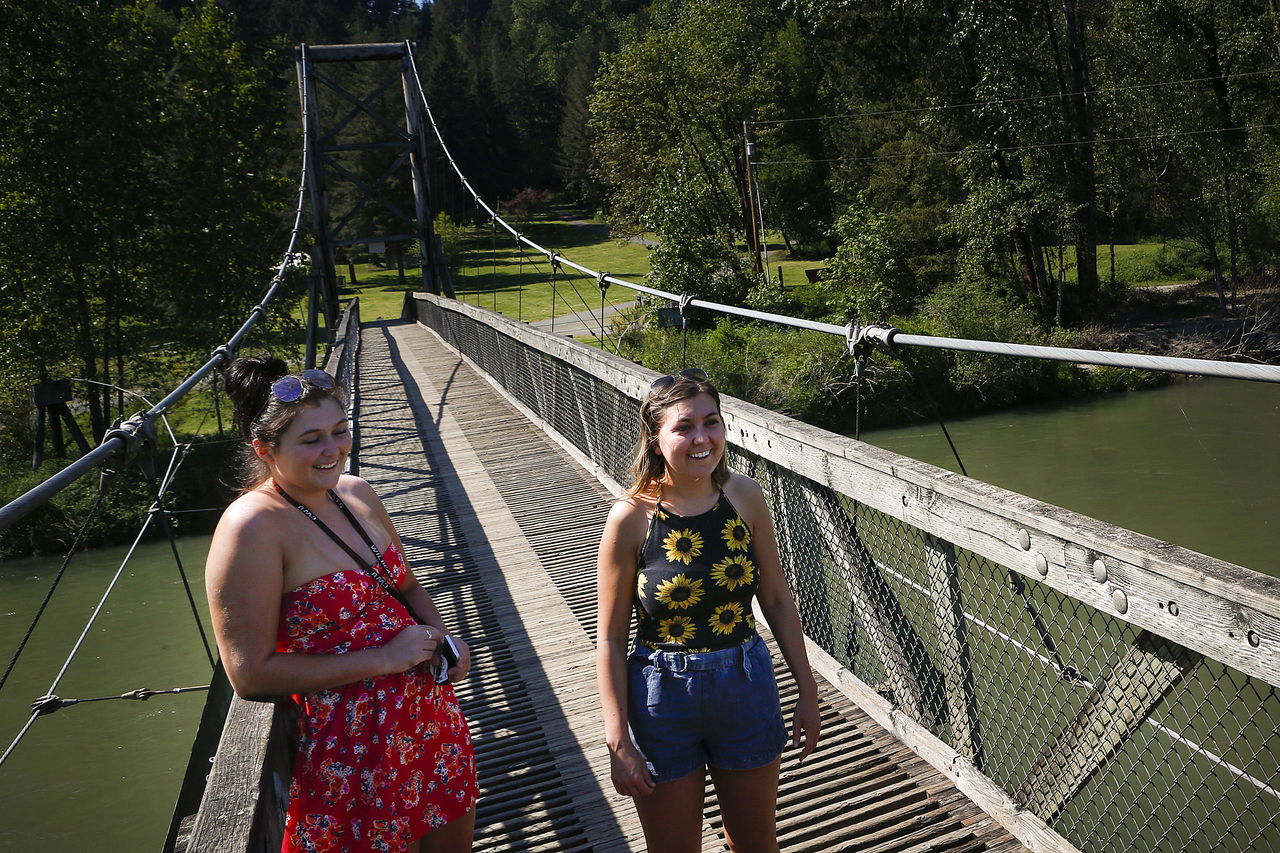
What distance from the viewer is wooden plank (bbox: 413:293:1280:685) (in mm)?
1442

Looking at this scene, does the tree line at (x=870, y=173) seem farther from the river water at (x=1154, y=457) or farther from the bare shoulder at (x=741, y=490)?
the bare shoulder at (x=741, y=490)

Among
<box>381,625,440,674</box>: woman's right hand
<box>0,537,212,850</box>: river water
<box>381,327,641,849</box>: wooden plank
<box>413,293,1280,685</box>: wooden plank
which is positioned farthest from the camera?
<box>0,537,212,850</box>: river water

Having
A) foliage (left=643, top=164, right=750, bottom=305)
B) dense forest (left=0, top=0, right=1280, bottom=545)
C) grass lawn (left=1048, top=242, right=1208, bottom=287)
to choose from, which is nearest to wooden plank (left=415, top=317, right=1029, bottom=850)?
dense forest (left=0, top=0, right=1280, bottom=545)

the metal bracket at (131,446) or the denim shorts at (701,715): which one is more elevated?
the metal bracket at (131,446)

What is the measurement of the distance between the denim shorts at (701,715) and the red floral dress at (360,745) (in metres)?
0.32

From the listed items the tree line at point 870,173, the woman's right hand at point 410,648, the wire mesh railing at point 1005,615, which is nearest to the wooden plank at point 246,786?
the woman's right hand at point 410,648

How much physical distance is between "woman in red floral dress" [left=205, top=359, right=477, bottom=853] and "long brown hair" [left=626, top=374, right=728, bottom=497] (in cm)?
42

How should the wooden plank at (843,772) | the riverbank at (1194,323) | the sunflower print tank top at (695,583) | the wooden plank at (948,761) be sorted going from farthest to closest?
the riverbank at (1194,323) < the wooden plank at (843,772) < the wooden plank at (948,761) < the sunflower print tank top at (695,583)

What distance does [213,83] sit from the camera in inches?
837

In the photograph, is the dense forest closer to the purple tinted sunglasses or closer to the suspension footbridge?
the suspension footbridge

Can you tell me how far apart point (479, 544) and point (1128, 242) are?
30460 mm

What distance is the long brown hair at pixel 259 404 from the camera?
1712 millimetres

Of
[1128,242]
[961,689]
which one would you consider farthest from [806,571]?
[1128,242]

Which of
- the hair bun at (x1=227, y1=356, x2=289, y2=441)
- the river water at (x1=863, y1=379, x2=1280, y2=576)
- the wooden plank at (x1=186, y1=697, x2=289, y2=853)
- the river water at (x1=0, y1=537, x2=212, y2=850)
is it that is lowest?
the river water at (x1=0, y1=537, x2=212, y2=850)
